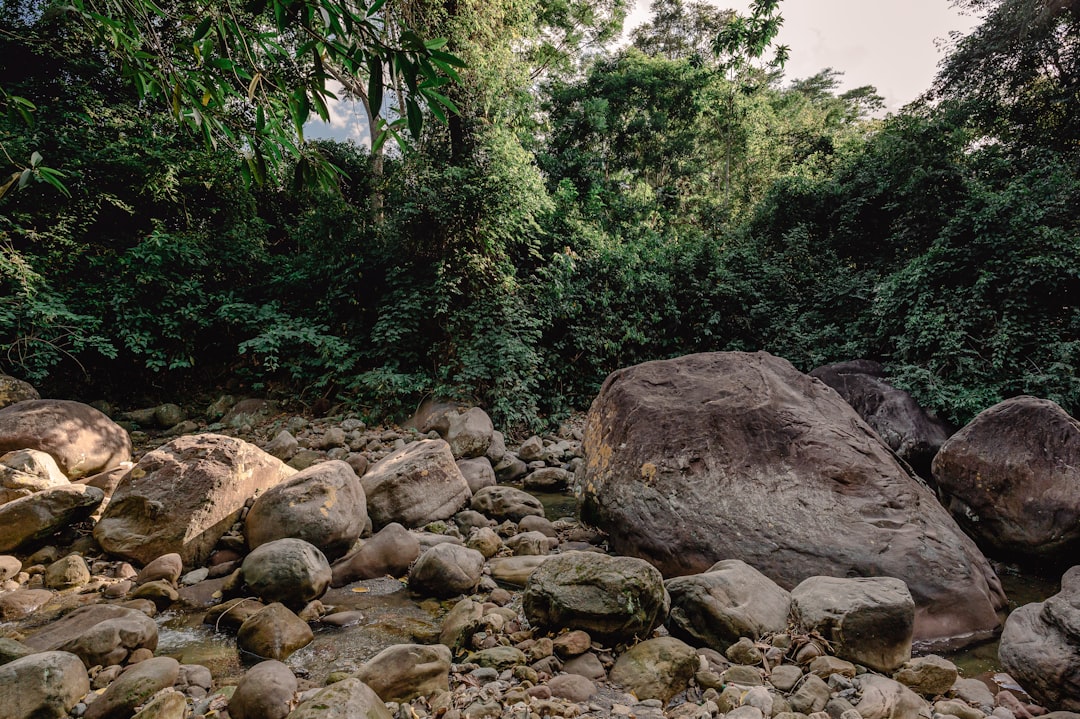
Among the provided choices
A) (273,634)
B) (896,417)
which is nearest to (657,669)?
(273,634)

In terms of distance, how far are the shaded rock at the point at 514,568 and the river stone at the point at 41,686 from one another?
2.17 metres

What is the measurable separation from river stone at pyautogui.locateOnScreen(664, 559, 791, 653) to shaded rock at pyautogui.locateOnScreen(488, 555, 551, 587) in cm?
103

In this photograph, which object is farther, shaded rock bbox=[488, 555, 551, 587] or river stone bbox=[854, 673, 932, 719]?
shaded rock bbox=[488, 555, 551, 587]

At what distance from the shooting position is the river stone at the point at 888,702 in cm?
218

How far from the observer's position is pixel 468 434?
21.4 ft

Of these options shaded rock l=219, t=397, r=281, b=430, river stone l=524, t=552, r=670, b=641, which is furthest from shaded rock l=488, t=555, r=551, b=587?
shaded rock l=219, t=397, r=281, b=430

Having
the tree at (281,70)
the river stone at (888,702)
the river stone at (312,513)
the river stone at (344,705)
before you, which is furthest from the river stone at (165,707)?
the river stone at (888,702)

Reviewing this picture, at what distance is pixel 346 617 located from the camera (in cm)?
309

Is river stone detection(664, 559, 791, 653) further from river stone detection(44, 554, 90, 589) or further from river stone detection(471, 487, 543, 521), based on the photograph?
river stone detection(44, 554, 90, 589)

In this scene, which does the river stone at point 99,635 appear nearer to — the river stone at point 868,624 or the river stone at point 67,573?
the river stone at point 67,573

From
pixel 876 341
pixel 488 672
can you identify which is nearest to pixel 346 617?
pixel 488 672

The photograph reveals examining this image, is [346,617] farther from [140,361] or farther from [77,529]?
[140,361]

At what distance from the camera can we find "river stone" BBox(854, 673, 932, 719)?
2182 mm

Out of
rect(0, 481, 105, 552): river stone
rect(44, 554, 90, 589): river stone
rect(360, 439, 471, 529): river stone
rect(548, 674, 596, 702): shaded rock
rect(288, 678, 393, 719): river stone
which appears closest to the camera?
rect(288, 678, 393, 719): river stone
